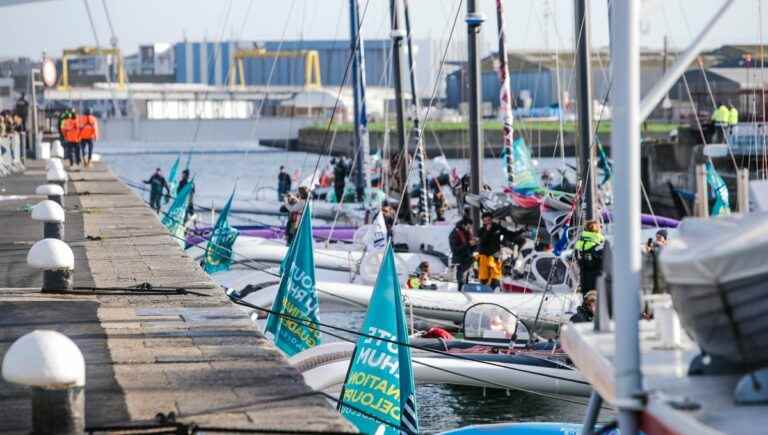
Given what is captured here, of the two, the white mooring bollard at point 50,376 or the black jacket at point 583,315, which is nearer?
the white mooring bollard at point 50,376

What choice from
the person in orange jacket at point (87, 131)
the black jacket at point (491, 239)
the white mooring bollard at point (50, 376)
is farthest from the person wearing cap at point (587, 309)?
the person in orange jacket at point (87, 131)

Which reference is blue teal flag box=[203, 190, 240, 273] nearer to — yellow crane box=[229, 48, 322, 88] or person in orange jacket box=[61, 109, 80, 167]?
person in orange jacket box=[61, 109, 80, 167]

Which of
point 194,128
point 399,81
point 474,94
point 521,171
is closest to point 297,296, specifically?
point 474,94

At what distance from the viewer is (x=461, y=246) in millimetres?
23641

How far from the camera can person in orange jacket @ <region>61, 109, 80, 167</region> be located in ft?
113

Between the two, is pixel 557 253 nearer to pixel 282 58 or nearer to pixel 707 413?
pixel 707 413

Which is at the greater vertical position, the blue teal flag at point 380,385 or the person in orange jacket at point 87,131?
the person in orange jacket at point 87,131

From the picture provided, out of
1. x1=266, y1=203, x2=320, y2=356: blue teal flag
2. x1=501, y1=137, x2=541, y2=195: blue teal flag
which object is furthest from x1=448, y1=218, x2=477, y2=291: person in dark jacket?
x1=266, y1=203, x2=320, y2=356: blue teal flag

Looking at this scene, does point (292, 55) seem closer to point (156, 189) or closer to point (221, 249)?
point (156, 189)

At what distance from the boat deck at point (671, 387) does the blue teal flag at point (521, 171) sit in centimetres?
2123

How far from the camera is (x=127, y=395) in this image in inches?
308

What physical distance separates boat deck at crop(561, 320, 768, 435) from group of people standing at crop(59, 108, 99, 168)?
29246 millimetres

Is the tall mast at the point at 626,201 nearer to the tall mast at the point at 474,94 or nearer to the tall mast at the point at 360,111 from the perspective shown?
the tall mast at the point at 474,94

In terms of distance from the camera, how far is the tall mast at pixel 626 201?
547cm
